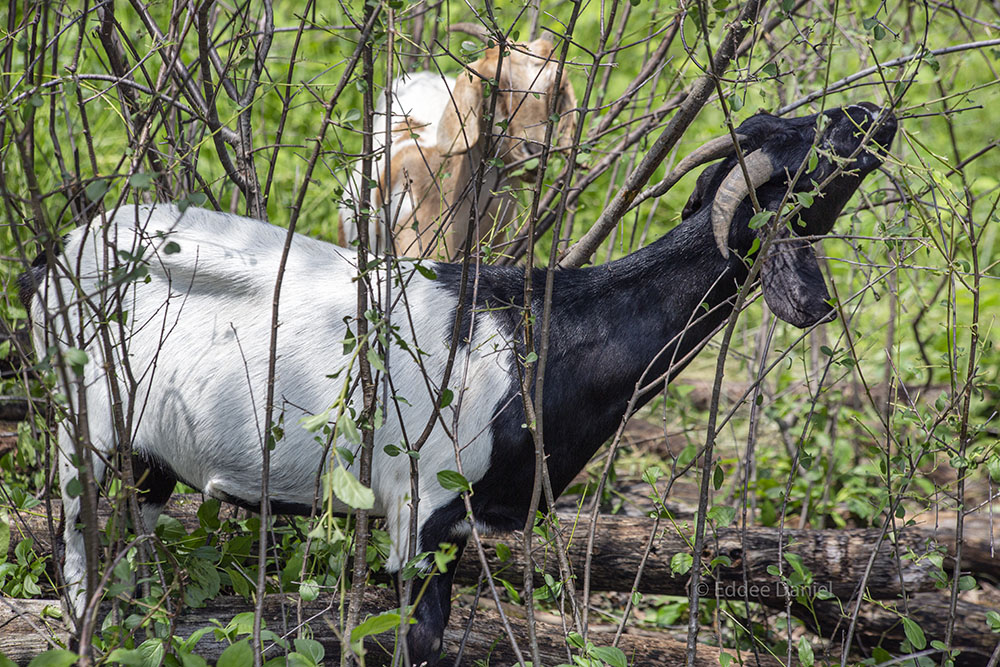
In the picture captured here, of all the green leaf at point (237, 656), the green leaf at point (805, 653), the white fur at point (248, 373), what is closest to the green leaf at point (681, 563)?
the green leaf at point (805, 653)

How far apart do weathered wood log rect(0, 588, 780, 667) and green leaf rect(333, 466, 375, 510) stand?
103 cm

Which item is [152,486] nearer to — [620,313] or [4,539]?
[4,539]

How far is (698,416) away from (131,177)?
12.9ft

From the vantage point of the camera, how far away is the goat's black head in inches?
97.4

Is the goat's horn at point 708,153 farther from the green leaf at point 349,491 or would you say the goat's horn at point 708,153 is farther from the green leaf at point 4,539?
the green leaf at point 4,539

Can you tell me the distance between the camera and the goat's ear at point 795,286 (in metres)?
2.44

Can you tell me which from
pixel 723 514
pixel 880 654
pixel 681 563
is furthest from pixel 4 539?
pixel 880 654

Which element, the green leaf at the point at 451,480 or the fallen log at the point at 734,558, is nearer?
the green leaf at the point at 451,480

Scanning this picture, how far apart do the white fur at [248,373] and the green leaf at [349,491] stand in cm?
97

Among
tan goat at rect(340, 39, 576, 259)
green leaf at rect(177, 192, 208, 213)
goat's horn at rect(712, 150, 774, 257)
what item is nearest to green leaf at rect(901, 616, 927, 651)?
goat's horn at rect(712, 150, 774, 257)

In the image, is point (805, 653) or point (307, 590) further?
point (805, 653)

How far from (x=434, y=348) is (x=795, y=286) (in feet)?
3.04

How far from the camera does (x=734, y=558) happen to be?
3135 millimetres

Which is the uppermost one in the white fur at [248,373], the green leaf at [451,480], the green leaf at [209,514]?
the white fur at [248,373]
